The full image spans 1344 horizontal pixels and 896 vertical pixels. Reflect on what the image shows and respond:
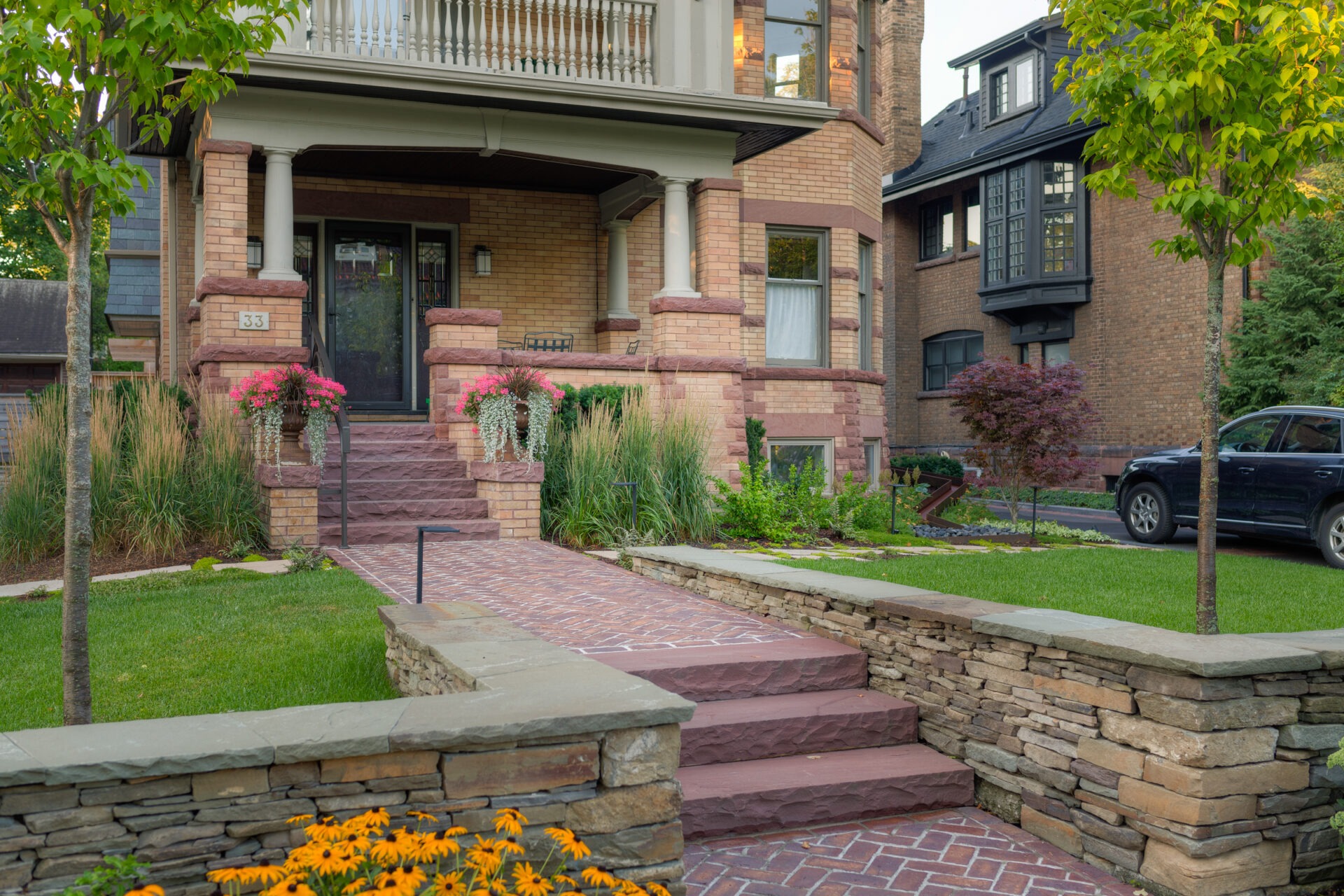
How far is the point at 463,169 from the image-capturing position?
14008 mm

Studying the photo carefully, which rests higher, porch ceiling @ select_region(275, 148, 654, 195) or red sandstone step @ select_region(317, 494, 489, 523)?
porch ceiling @ select_region(275, 148, 654, 195)

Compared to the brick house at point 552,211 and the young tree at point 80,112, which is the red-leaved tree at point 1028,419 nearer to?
the brick house at point 552,211

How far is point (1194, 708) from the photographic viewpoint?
3.92 m

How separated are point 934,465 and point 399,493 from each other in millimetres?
11864

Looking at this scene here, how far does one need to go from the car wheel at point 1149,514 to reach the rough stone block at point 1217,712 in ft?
30.6

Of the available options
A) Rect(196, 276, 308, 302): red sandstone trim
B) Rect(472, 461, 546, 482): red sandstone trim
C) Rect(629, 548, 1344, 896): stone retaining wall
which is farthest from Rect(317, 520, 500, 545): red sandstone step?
Rect(629, 548, 1344, 896): stone retaining wall

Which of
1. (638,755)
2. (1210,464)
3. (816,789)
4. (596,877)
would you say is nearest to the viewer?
(596,877)

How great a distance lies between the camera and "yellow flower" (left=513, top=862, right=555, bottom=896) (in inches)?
114

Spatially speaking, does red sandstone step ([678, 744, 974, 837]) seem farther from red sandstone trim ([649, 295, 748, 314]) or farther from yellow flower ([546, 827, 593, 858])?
red sandstone trim ([649, 295, 748, 314])

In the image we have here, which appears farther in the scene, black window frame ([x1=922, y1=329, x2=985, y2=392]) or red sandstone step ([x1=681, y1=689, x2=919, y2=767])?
black window frame ([x1=922, y1=329, x2=985, y2=392])

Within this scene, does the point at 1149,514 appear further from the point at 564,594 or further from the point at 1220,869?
the point at 1220,869

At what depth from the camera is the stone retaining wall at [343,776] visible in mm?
2781

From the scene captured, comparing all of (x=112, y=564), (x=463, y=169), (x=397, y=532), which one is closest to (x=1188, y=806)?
(x=397, y=532)

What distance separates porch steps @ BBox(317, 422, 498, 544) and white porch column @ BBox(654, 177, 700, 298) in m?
3.33
